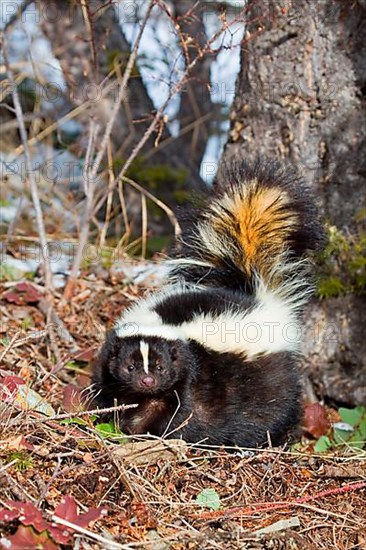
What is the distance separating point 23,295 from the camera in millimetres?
6012

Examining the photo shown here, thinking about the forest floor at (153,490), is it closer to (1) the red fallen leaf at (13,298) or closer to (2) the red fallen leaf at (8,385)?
(2) the red fallen leaf at (8,385)

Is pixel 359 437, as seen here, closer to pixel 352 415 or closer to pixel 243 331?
pixel 352 415

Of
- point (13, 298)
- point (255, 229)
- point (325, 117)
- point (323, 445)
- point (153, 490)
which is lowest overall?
point (323, 445)

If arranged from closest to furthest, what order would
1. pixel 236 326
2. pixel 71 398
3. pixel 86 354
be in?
pixel 71 398, pixel 236 326, pixel 86 354

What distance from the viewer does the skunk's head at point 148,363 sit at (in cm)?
440

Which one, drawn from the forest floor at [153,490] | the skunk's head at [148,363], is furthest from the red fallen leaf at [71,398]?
the skunk's head at [148,363]

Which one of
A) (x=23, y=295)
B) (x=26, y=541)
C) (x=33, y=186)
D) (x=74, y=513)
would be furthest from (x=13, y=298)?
(x=26, y=541)

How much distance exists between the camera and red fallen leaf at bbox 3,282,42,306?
5918 millimetres

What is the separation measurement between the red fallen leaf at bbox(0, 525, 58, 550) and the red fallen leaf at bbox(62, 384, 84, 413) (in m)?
1.43

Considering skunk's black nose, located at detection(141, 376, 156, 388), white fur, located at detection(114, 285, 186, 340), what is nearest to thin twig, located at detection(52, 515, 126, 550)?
skunk's black nose, located at detection(141, 376, 156, 388)

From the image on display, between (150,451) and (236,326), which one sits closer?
(150,451)

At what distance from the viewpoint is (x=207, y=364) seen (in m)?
4.64

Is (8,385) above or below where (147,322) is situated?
below

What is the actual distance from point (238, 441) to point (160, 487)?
0.97 m
